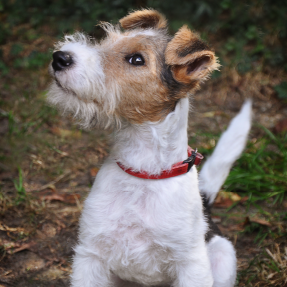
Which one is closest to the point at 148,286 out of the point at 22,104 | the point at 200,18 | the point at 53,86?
the point at 53,86

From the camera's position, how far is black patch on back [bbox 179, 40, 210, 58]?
2543mm

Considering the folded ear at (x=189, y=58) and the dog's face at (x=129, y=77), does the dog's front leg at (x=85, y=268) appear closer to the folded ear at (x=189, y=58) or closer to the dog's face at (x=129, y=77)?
the dog's face at (x=129, y=77)

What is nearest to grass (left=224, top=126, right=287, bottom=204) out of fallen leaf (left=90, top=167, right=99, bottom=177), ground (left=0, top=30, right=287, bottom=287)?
ground (left=0, top=30, right=287, bottom=287)

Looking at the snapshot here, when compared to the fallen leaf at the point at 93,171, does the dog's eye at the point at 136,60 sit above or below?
above

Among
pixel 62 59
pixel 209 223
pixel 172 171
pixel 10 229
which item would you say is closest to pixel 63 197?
pixel 10 229

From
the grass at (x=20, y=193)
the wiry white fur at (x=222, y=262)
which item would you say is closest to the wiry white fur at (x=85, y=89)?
the wiry white fur at (x=222, y=262)

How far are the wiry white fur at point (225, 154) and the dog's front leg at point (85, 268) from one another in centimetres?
121

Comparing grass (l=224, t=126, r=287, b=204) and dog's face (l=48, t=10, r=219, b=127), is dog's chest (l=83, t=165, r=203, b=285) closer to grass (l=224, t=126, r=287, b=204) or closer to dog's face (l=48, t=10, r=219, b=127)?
dog's face (l=48, t=10, r=219, b=127)

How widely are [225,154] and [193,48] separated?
4.10 feet

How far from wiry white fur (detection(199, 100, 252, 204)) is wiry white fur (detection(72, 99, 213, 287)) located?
66 centimetres

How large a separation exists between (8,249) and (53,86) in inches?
74.8

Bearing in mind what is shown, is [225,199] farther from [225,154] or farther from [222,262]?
[222,262]

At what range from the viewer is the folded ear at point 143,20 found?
3.06m

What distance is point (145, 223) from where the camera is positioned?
2.70 meters
